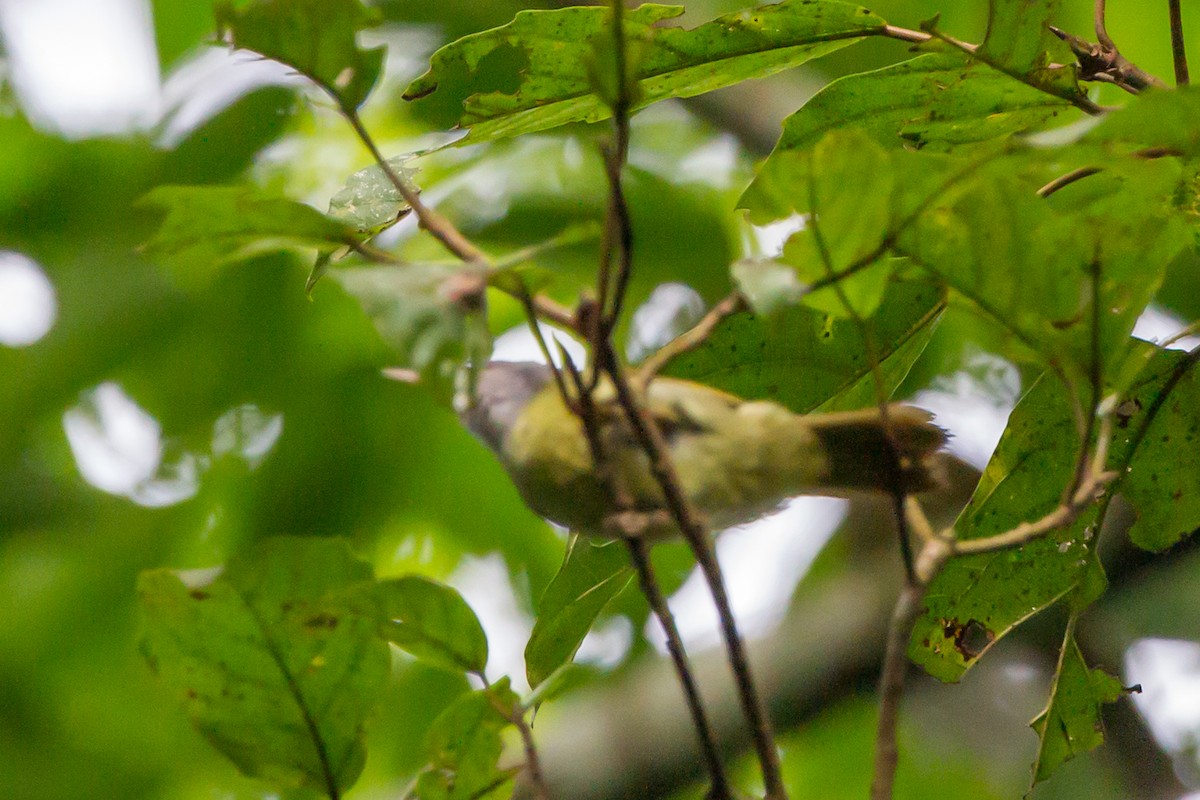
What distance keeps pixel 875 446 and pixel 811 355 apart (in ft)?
0.58

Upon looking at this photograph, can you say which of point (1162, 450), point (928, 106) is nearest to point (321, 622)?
point (928, 106)

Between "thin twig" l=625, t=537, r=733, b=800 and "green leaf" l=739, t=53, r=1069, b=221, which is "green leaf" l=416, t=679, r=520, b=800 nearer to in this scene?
"thin twig" l=625, t=537, r=733, b=800


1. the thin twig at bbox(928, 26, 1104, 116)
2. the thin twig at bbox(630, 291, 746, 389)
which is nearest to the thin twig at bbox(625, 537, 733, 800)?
the thin twig at bbox(630, 291, 746, 389)

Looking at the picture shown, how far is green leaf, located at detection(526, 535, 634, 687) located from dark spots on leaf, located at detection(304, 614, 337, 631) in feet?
1.17

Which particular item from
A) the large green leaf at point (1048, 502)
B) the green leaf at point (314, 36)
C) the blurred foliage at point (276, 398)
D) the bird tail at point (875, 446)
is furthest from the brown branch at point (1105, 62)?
the blurred foliage at point (276, 398)

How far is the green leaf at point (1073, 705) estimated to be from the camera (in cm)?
153

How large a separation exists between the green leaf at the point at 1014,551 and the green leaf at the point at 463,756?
0.65m

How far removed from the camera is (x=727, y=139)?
156 inches

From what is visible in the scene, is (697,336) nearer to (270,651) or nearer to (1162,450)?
(270,651)

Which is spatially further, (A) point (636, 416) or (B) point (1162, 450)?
(B) point (1162, 450)

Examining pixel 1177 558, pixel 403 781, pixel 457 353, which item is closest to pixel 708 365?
pixel 457 353

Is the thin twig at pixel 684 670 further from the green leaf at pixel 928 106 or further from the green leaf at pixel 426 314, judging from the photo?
the green leaf at pixel 928 106

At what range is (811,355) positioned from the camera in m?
1.65

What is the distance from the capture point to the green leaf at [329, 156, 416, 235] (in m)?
1.40
